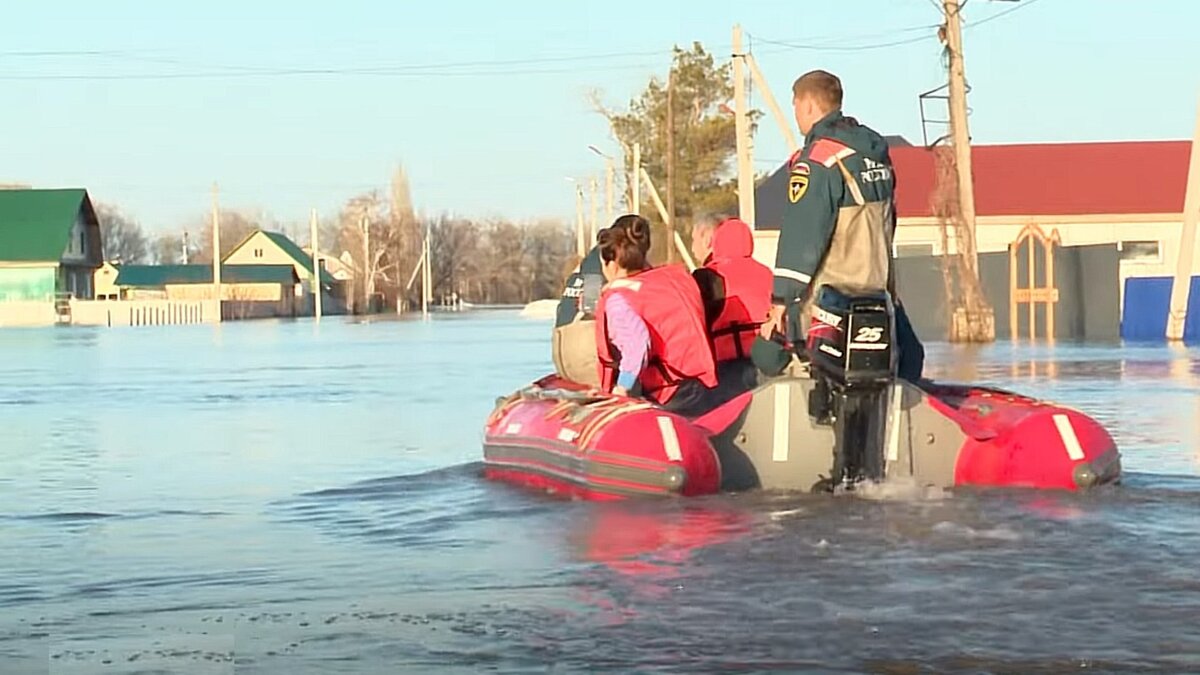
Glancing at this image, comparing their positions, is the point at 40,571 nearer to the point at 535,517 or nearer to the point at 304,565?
the point at 304,565

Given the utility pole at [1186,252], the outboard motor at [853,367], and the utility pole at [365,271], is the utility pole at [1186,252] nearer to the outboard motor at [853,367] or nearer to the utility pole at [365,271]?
the outboard motor at [853,367]

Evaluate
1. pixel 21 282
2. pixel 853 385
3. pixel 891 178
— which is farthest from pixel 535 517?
pixel 21 282

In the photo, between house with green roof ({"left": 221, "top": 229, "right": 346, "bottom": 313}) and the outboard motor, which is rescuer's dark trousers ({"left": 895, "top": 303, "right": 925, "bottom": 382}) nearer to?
the outboard motor

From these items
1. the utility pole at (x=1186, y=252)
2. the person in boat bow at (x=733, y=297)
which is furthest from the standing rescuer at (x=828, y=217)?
the utility pole at (x=1186, y=252)

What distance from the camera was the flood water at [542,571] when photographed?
6.61m

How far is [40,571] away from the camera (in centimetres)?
900

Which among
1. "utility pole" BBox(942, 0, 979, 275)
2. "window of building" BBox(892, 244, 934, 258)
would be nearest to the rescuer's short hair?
"utility pole" BBox(942, 0, 979, 275)

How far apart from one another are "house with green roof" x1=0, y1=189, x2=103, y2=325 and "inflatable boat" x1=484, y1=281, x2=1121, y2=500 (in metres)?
100

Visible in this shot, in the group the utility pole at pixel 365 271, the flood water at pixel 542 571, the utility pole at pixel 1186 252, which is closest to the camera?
the flood water at pixel 542 571

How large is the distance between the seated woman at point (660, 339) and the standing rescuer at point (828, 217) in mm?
1123

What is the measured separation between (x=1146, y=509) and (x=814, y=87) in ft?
8.71

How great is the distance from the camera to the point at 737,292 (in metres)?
12.0

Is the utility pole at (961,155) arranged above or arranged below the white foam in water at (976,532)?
above

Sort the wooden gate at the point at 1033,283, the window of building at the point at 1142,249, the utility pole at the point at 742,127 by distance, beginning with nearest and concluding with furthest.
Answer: the wooden gate at the point at 1033,283, the utility pole at the point at 742,127, the window of building at the point at 1142,249
